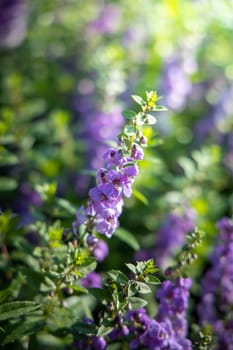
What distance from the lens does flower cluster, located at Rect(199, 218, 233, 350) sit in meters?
2.08

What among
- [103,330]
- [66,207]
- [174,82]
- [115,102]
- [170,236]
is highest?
[174,82]

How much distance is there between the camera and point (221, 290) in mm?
2189

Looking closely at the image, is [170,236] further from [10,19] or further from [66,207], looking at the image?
[10,19]

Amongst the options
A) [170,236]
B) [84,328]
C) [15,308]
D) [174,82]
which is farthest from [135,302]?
[174,82]

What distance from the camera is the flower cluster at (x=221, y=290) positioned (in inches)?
81.8

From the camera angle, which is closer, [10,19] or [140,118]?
[140,118]

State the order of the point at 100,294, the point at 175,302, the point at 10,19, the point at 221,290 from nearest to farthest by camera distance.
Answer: the point at 100,294 → the point at 175,302 → the point at 221,290 → the point at 10,19

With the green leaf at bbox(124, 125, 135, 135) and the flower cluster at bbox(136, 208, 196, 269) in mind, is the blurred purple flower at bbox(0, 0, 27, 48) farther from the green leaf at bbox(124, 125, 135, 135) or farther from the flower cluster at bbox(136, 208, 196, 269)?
the green leaf at bbox(124, 125, 135, 135)

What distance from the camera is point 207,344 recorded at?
1.71m

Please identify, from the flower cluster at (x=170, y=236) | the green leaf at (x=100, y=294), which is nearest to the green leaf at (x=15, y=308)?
the green leaf at (x=100, y=294)

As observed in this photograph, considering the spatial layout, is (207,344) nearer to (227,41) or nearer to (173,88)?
(173,88)

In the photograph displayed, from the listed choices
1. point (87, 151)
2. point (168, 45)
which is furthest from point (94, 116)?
point (168, 45)

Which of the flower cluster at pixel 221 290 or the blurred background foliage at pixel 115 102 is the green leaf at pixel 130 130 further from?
the flower cluster at pixel 221 290

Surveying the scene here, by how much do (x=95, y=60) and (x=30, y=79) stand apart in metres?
0.95
